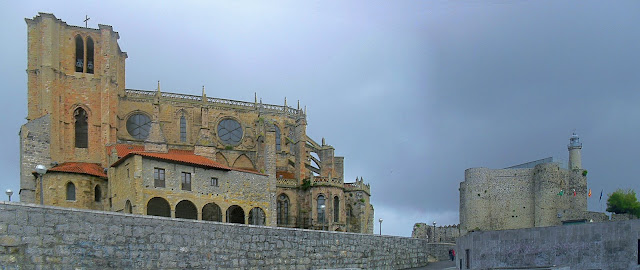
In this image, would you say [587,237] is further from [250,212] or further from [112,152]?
[112,152]

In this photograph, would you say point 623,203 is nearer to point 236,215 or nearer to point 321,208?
point 321,208

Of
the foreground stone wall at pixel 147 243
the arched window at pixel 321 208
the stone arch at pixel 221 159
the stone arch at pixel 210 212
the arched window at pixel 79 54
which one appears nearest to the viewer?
the foreground stone wall at pixel 147 243

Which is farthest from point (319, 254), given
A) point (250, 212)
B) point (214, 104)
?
point (214, 104)

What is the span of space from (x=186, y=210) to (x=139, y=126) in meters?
13.7

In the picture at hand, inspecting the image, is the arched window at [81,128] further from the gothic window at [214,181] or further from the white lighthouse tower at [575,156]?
the white lighthouse tower at [575,156]

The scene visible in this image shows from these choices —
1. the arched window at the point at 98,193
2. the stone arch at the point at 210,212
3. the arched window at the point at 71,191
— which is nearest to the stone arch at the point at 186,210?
the stone arch at the point at 210,212

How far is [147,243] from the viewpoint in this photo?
745 inches

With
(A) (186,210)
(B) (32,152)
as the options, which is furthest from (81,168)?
(A) (186,210)

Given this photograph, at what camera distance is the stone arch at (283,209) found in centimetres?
5812

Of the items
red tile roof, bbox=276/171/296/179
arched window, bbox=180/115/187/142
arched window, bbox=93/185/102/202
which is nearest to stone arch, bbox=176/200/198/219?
arched window, bbox=93/185/102/202

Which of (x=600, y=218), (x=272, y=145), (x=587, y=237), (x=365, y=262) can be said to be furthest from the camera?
(x=600, y=218)

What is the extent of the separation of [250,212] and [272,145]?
7775 millimetres

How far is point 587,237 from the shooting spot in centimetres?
1877

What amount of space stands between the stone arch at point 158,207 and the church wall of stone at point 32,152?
9.23 metres
